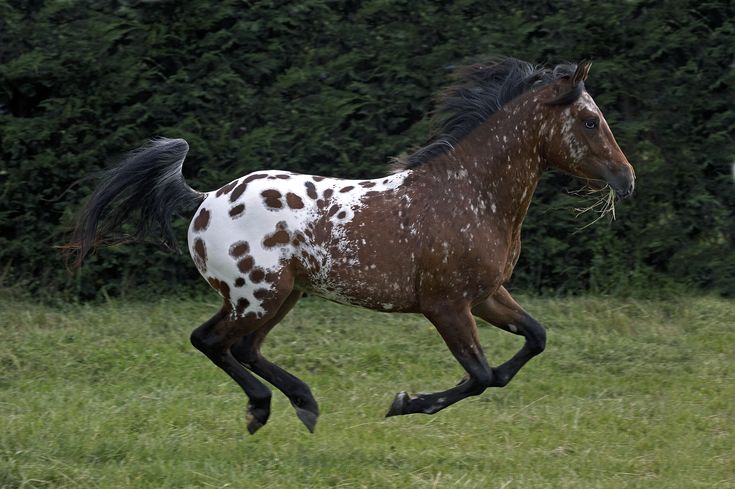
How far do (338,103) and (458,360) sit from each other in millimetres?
4050

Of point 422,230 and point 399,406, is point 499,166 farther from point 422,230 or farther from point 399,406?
point 399,406

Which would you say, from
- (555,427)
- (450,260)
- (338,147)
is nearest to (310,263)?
(450,260)

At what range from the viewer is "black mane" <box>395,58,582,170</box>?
18.6 feet

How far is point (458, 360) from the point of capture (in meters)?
5.43

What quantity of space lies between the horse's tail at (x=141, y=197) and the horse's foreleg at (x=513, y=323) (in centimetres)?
163

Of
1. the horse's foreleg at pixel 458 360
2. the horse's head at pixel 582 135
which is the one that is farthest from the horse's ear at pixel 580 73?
the horse's foreleg at pixel 458 360

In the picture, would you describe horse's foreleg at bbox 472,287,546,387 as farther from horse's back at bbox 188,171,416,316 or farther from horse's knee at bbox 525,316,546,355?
horse's back at bbox 188,171,416,316

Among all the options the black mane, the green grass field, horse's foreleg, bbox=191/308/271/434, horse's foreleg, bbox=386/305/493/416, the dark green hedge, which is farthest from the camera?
the dark green hedge

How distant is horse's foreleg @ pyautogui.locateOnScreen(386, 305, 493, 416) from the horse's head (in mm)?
964

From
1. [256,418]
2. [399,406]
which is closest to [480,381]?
[399,406]

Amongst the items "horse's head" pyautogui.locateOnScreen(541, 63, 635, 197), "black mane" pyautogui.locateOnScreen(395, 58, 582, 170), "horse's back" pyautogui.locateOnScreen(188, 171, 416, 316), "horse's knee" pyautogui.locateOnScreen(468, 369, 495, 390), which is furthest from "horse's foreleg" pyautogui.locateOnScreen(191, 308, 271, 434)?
"horse's head" pyautogui.locateOnScreen(541, 63, 635, 197)

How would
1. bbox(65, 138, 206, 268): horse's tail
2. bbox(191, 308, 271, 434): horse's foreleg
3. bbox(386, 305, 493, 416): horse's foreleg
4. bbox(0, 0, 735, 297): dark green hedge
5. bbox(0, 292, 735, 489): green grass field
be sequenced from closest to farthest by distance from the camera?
bbox(0, 292, 735, 489): green grass field < bbox(386, 305, 493, 416): horse's foreleg < bbox(191, 308, 271, 434): horse's foreleg < bbox(65, 138, 206, 268): horse's tail < bbox(0, 0, 735, 297): dark green hedge

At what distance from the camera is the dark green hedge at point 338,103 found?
883 cm

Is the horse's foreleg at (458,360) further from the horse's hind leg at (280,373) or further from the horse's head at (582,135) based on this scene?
the horse's head at (582,135)
